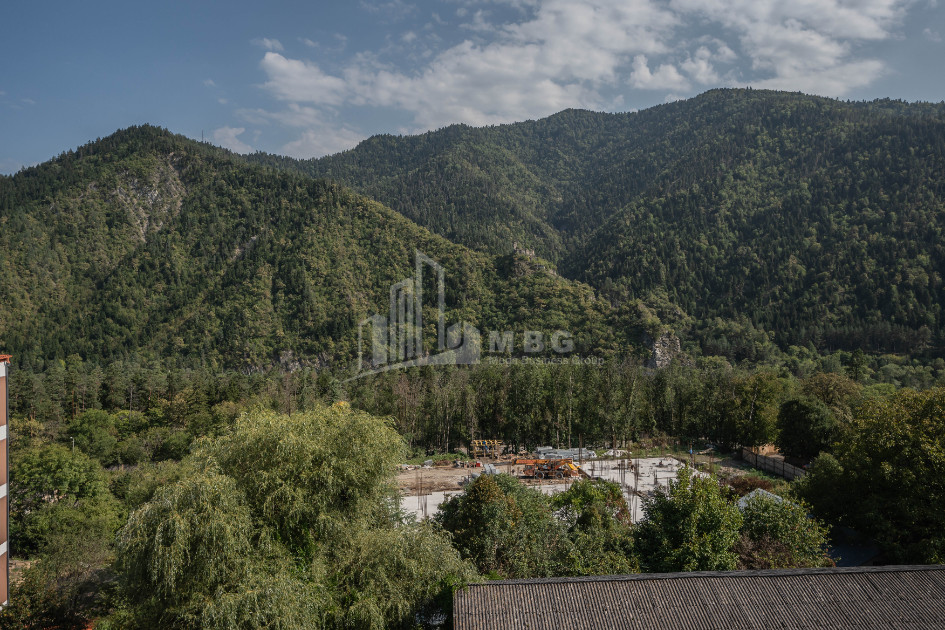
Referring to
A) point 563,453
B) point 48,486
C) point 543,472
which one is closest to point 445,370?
point 563,453

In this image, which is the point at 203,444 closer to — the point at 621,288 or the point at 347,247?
the point at 347,247

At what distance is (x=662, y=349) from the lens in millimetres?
83812

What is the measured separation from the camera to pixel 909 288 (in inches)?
3671

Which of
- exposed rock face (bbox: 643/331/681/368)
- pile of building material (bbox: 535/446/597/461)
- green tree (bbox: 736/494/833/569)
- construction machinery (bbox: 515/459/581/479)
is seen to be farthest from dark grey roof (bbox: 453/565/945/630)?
exposed rock face (bbox: 643/331/681/368)

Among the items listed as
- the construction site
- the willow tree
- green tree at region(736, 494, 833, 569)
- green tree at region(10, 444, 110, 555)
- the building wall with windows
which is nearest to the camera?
the willow tree

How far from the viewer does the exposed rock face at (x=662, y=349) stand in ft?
267

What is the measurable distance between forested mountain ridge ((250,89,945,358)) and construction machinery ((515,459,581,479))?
70.7 m

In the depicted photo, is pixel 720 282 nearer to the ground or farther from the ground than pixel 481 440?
farther from the ground

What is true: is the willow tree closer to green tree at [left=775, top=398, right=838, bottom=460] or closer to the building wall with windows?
the building wall with windows

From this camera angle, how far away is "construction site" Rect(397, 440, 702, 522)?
30578 millimetres

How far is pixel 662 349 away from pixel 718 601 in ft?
253

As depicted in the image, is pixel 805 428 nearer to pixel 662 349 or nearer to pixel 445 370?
pixel 445 370

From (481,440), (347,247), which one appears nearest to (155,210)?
(347,247)

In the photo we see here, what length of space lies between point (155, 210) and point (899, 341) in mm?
160404
